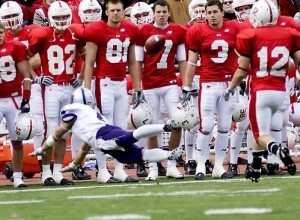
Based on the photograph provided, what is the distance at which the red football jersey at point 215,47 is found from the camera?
39.4ft

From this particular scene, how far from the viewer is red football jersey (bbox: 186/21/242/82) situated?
39.4 feet

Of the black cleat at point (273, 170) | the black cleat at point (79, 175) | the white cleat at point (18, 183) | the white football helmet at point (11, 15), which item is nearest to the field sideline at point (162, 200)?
the white cleat at point (18, 183)

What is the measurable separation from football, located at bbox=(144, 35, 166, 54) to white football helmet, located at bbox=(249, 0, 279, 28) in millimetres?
1481

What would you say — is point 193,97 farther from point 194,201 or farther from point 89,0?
point 194,201

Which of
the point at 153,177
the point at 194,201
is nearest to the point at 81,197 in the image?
the point at 194,201

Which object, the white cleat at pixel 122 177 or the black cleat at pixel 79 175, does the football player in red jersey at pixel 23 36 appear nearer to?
the black cleat at pixel 79 175

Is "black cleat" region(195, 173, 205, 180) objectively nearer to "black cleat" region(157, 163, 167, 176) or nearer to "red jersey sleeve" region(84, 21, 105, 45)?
"black cleat" region(157, 163, 167, 176)

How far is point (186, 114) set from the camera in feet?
38.5

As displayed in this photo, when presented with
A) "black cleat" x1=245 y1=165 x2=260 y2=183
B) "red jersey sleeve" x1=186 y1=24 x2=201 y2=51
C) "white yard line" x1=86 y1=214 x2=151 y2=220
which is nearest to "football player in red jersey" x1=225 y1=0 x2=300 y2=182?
"black cleat" x1=245 y1=165 x2=260 y2=183

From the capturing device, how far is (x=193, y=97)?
40.4 feet

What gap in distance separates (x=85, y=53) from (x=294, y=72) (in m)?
2.60

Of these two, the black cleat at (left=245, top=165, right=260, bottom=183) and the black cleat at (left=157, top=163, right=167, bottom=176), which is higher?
the black cleat at (left=245, top=165, right=260, bottom=183)

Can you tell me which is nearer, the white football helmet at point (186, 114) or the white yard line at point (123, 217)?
the white yard line at point (123, 217)

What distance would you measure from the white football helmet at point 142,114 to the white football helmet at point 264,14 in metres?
1.92
